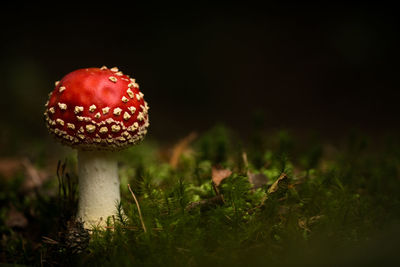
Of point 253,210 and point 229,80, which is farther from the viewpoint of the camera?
point 229,80

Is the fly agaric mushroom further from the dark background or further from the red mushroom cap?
the dark background

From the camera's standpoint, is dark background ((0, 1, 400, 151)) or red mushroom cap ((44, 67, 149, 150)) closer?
red mushroom cap ((44, 67, 149, 150))

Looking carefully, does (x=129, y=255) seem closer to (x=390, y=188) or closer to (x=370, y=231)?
(x=370, y=231)

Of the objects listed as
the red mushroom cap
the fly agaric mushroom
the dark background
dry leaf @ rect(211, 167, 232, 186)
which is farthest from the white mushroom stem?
the dark background

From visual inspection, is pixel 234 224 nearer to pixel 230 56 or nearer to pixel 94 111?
pixel 94 111

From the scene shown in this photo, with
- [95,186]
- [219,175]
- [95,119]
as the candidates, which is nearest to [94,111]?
[95,119]

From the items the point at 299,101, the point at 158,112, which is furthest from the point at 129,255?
the point at 299,101
